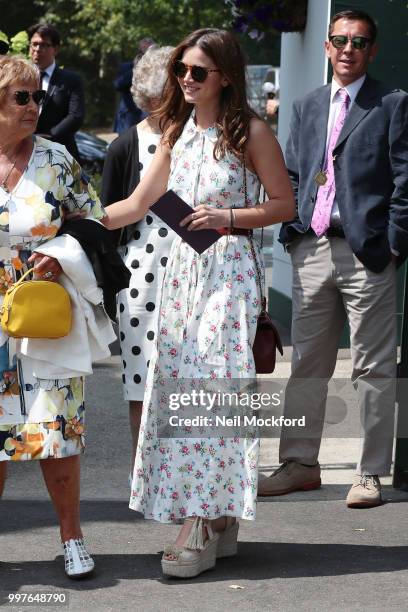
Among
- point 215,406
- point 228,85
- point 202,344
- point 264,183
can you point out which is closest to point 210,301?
point 202,344

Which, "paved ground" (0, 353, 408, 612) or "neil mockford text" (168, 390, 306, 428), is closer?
"paved ground" (0, 353, 408, 612)

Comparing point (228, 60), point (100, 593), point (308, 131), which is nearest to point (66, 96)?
point (308, 131)

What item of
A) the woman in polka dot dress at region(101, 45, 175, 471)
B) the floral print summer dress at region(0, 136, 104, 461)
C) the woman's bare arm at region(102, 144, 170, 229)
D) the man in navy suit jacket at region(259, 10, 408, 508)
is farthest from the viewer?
the woman in polka dot dress at region(101, 45, 175, 471)

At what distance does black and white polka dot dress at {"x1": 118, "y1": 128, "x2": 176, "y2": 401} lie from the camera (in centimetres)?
578

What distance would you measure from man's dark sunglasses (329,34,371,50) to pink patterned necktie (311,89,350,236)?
0.69ft

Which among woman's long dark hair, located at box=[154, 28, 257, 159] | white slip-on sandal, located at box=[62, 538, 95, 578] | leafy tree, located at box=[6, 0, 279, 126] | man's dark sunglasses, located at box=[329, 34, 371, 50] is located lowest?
white slip-on sandal, located at box=[62, 538, 95, 578]

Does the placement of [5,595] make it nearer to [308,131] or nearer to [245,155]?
[245,155]

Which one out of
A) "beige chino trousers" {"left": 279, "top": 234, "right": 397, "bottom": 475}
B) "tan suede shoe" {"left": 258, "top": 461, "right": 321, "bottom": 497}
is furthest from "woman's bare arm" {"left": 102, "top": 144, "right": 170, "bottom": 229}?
"tan suede shoe" {"left": 258, "top": 461, "right": 321, "bottom": 497}

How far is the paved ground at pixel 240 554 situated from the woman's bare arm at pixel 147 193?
4.46 ft

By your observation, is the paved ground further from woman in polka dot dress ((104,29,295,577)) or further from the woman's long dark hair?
the woman's long dark hair

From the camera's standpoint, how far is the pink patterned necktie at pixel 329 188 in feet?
18.9

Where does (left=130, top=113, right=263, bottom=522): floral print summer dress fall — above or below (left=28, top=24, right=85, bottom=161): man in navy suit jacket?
below

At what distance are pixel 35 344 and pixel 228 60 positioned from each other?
1.33 m

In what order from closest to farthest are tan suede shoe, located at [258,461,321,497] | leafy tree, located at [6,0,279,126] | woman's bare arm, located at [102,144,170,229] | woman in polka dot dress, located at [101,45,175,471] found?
woman's bare arm, located at [102,144,170,229] < woman in polka dot dress, located at [101,45,175,471] < tan suede shoe, located at [258,461,321,497] < leafy tree, located at [6,0,279,126]
